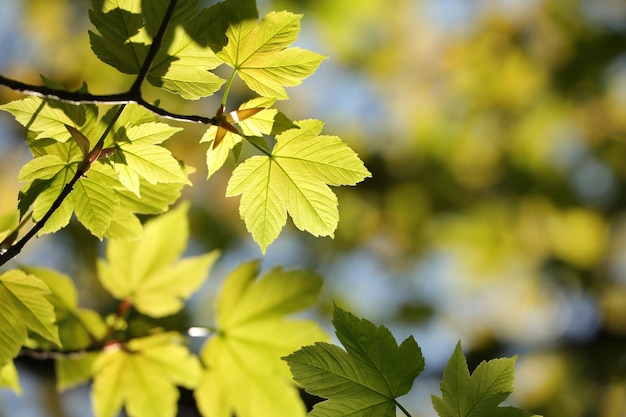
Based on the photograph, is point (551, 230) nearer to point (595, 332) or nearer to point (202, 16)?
point (595, 332)

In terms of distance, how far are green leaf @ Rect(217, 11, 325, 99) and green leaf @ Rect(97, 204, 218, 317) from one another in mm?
562

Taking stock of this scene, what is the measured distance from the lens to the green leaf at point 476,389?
65 cm

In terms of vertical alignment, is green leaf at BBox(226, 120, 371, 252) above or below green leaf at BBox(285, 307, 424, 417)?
above

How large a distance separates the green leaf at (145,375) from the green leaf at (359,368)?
517 millimetres

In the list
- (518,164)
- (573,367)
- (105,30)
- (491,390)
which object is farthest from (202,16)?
(518,164)

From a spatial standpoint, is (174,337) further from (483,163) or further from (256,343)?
(483,163)

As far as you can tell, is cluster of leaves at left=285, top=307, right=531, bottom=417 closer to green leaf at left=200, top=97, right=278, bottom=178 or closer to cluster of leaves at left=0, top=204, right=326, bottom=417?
green leaf at left=200, top=97, right=278, bottom=178

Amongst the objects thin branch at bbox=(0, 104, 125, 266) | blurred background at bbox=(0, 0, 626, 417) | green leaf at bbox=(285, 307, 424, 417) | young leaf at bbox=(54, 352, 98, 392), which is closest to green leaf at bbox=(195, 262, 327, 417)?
young leaf at bbox=(54, 352, 98, 392)

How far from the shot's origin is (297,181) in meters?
0.80

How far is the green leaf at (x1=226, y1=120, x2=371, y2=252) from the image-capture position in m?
0.76

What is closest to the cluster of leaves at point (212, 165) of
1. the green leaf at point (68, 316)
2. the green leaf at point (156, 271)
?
the green leaf at point (68, 316)

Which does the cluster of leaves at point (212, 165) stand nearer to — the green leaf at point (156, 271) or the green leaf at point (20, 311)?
the green leaf at point (20, 311)

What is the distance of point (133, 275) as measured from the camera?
122cm

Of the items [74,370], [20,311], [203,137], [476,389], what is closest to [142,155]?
[203,137]
